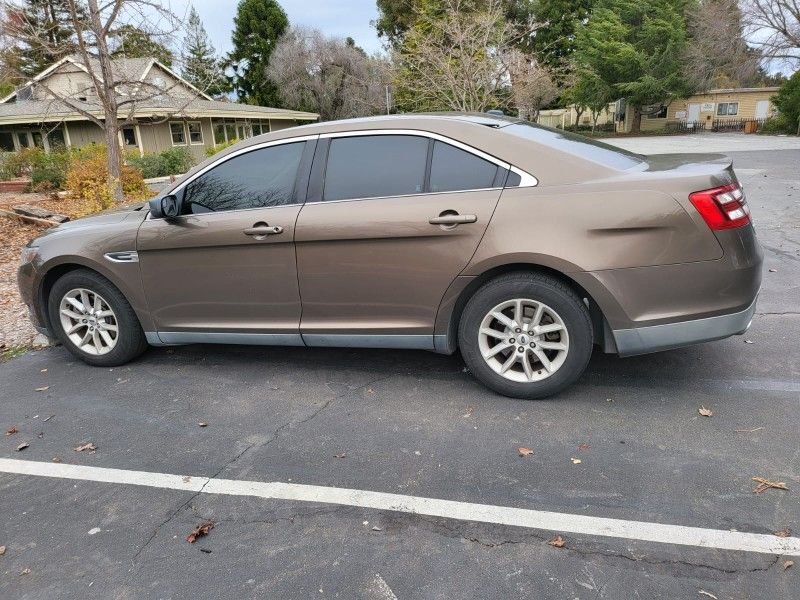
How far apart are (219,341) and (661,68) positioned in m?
45.8

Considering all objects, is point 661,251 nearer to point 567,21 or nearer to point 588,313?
point 588,313

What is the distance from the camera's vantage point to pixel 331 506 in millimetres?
2893

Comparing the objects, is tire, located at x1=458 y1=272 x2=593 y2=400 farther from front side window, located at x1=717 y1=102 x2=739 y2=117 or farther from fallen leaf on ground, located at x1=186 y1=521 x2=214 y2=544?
front side window, located at x1=717 y1=102 x2=739 y2=117

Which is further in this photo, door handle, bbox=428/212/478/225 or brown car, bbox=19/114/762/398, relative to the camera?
door handle, bbox=428/212/478/225

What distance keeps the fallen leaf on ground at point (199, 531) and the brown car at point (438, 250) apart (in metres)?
1.57

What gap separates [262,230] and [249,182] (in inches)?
17.1

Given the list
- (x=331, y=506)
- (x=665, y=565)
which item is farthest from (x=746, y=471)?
(x=331, y=506)

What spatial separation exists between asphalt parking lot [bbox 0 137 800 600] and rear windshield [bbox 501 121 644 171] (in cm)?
141

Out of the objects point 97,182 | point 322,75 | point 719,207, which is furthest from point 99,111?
point 719,207

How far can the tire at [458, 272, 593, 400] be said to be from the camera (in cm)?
355

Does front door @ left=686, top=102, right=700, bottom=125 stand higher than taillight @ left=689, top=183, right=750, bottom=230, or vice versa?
front door @ left=686, top=102, right=700, bottom=125

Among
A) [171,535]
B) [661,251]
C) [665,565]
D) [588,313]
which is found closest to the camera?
[665,565]

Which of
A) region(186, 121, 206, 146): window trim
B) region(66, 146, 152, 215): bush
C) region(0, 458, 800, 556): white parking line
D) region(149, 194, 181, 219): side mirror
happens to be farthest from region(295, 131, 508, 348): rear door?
region(186, 121, 206, 146): window trim

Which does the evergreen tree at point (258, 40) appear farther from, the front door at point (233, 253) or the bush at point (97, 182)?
the front door at point (233, 253)
